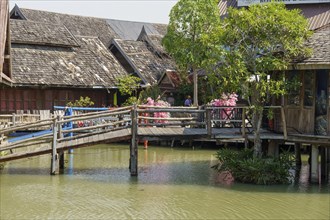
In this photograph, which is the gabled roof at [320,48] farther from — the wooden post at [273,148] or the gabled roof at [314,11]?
the gabled roof at [314,11]

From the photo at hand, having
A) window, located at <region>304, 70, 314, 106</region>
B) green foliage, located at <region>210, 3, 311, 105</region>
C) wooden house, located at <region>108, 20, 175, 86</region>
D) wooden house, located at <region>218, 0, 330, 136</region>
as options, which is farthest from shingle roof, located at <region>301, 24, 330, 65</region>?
wooden house, located at <region>108, 20, 175, 86</region>

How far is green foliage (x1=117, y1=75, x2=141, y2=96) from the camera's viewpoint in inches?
1435

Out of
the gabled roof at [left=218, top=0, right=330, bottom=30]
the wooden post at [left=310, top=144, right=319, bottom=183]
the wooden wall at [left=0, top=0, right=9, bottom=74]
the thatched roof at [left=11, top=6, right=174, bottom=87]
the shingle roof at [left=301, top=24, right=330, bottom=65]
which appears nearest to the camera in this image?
the shingle roof at [left=301, top=24, right=330, bottom=65]

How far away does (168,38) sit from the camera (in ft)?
117

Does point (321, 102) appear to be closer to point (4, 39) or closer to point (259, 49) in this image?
point (259, 49)

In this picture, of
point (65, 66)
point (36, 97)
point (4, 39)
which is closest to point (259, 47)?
point (4, 39)

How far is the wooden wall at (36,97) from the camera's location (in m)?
34.7

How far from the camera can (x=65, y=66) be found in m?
36.8

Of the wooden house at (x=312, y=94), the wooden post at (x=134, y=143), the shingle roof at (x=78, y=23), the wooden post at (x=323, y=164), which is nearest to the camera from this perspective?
the wooden house at (x=312, y=94)

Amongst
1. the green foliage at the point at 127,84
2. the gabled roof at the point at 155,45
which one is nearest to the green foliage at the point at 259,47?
the green foliage at the point at 127,84

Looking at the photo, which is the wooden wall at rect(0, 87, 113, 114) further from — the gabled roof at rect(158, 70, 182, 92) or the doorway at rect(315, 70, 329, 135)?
the doorway at rect(315, 70, 329, 135)

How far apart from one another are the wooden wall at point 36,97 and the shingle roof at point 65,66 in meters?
1.16

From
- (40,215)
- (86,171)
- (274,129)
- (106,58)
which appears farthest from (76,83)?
(40,215)

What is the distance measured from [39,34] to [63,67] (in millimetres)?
3399
